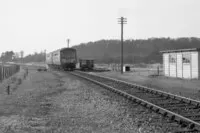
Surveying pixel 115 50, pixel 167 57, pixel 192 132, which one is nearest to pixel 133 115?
pixel 192 132

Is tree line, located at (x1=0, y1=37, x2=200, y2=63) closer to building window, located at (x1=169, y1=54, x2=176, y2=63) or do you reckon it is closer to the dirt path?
building window, located at (x1=169, y1=54, x2=176, y2=63)

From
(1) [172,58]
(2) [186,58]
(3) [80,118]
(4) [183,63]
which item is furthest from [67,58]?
(3) [80,118]

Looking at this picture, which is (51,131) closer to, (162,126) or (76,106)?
(162,126)

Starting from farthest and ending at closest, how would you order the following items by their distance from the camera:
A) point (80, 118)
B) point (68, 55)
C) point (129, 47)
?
point (129, 47)
point (68, 55)
point (80, 118)

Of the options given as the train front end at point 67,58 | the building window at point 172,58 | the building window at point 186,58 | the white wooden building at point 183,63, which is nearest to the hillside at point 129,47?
the train front end at point 67,58

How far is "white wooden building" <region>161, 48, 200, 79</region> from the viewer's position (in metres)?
23.6

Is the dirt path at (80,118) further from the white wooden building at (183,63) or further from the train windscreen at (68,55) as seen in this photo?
the train windscreen at (68,55)

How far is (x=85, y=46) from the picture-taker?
575 ft

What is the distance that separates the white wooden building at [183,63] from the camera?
23.6 meters

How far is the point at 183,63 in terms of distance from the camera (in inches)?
997

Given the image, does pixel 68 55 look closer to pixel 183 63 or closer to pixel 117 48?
pixel 183 63

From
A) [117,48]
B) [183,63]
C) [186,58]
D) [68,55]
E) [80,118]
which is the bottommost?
[80,118]

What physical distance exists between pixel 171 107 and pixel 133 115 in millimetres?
1962

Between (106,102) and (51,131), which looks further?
(106,102)
